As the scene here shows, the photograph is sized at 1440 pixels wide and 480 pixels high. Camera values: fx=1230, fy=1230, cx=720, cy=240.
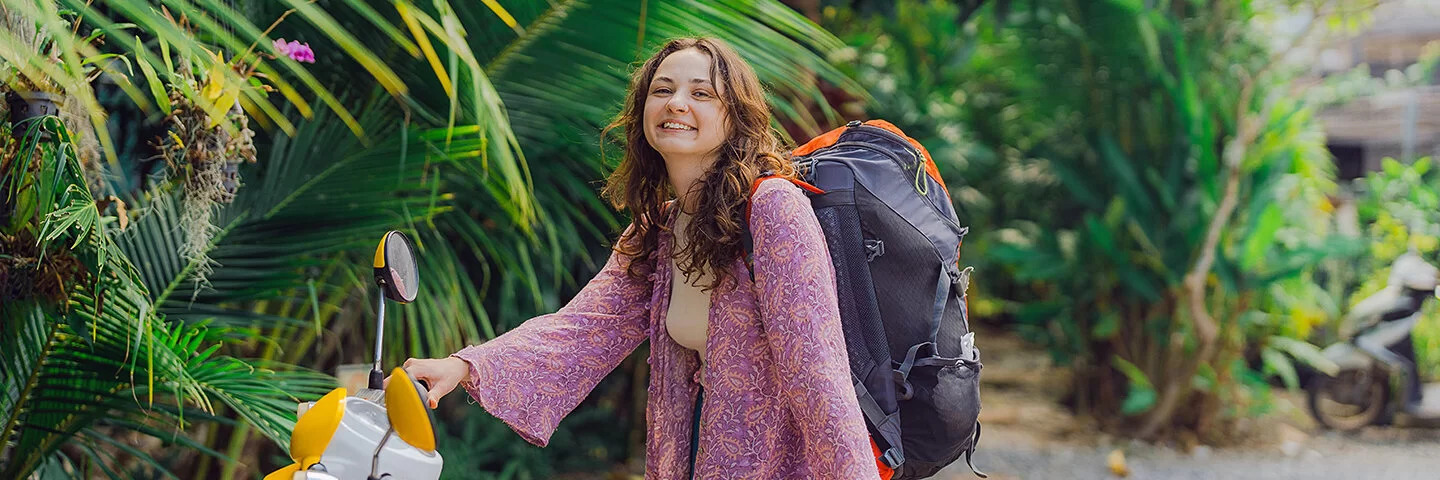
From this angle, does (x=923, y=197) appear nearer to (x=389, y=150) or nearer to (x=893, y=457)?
(x=893, y=457)

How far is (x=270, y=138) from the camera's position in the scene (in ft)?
10.6

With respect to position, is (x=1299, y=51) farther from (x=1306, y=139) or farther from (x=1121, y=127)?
(x=1121, y=127)

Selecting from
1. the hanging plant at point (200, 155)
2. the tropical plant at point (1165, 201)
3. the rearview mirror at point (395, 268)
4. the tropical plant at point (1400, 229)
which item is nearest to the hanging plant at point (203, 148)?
the hanging plant at point (200, 155)

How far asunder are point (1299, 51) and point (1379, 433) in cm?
204

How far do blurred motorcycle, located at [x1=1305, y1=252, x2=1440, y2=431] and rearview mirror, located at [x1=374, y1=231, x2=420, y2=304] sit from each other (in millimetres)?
5965

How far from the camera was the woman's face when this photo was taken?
1.81 meters

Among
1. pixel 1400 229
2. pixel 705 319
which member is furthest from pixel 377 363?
pixel 1400 229

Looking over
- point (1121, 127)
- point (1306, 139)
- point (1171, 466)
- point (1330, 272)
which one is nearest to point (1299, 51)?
point (1306, 139)

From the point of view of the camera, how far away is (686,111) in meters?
1.80

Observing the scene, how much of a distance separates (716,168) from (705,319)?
0.24m

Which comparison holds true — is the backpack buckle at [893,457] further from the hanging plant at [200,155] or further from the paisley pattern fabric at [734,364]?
the hanging plant at [200,155]

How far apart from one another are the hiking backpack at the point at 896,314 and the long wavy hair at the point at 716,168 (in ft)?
0.12

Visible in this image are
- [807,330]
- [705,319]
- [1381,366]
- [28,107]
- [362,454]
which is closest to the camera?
[362,454]

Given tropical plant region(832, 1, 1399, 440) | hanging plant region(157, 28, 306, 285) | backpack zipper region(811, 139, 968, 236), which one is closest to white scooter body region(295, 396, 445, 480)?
backpack zipper region(811, 139, 968, 236)
